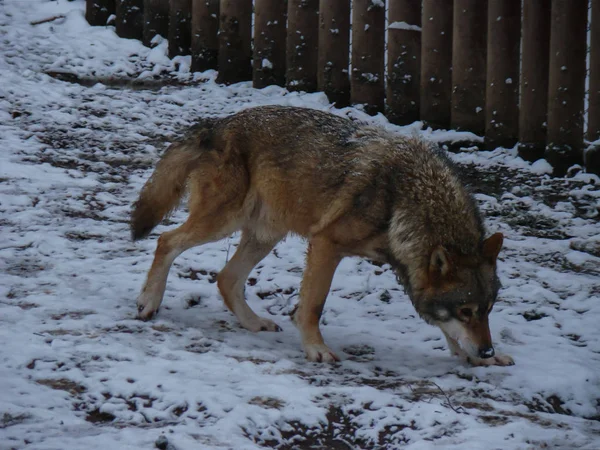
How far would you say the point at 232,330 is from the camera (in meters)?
5.65

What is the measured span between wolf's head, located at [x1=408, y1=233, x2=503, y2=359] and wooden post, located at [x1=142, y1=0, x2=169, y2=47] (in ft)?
23.7

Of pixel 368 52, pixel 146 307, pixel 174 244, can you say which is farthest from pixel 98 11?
pixel 146 307

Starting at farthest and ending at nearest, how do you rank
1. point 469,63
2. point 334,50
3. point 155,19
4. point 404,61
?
point 155,19
point 334,50
point 404,61
point 469,63

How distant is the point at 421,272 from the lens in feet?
16.8

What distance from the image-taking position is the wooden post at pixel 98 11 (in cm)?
1154

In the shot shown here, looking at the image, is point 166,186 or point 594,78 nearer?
point 166,186

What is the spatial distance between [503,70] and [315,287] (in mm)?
4089

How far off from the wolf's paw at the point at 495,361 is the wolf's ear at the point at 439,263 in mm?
625

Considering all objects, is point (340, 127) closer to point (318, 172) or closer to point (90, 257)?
point (318, 172)

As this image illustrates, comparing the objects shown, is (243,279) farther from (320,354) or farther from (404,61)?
(404,61)

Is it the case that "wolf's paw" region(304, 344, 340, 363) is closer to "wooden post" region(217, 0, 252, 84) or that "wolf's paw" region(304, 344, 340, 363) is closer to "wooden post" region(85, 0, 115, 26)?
"wooden post" region(217, 0, 252, 84)

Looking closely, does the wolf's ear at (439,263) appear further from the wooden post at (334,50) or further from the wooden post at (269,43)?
the wooden post at (269,43)

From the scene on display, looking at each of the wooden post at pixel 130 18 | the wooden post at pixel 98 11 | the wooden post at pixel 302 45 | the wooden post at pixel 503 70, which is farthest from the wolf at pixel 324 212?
the wooden post at pixel 98 11

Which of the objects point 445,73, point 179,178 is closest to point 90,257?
point 179,178
